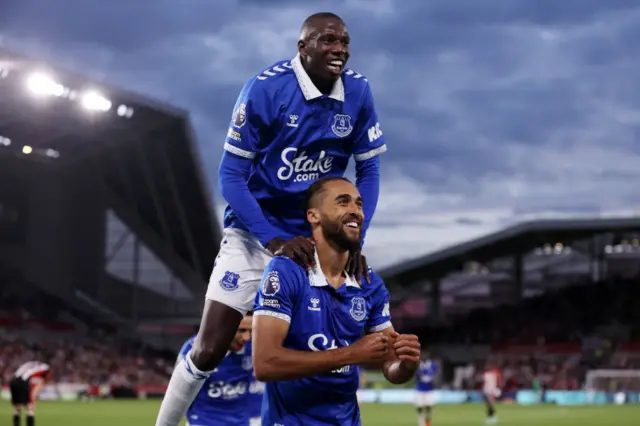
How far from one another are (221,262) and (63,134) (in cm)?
3895

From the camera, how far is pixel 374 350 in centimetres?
484

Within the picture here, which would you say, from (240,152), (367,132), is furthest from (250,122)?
(367,132)

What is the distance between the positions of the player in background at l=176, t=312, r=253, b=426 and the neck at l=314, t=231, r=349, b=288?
4.23m

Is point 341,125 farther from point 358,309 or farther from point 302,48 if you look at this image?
point 358,309

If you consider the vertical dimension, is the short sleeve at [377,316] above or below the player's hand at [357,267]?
below

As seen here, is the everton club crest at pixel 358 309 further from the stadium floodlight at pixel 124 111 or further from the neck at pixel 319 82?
the stadium floodlight at pixel 124 111

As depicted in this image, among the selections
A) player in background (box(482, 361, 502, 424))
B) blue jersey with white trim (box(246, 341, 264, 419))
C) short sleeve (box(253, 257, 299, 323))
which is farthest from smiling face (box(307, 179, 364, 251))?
player in background (box(482, 361, 502, 424))

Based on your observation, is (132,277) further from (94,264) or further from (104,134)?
(104,134)

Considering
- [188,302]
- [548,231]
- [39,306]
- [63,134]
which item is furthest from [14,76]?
[548,231]

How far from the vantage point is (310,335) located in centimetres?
508

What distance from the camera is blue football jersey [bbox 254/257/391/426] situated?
5.03 meters

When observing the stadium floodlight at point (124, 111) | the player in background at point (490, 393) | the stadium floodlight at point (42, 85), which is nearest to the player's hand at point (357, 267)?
the player in background at point (490, 393)

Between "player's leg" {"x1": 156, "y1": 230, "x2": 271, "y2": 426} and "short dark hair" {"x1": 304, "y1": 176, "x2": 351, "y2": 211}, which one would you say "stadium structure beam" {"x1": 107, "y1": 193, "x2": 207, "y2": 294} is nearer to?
"player's leg" {"x1": 156, "y1": 230, "x2": 271, "y2": 426}

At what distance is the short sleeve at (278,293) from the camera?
4.94m
